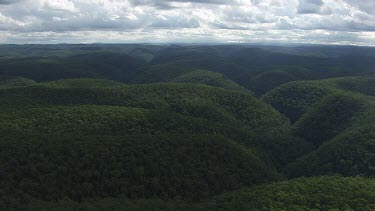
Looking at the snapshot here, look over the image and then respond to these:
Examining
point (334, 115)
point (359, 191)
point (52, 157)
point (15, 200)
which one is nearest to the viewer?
point (15, 200)

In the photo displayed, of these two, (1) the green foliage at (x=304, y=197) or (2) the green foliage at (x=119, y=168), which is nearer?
(1) the green foliage at (x=304, y=197)

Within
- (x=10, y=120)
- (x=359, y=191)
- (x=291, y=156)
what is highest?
(x=10, y=120)

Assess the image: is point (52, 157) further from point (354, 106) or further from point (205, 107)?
point (354, 106)

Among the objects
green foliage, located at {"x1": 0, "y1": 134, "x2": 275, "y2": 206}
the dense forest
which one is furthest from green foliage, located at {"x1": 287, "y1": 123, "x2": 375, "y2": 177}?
green foliage, located at {"x1": 0, "y1": 134, "x2": 275, "y2": 206}

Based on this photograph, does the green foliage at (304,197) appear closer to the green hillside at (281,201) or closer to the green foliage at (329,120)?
the green hillside at (281,201)

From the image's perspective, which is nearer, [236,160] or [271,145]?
[236,160]

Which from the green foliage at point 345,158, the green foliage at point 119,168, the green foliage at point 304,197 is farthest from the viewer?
the green foliage at point 345,158

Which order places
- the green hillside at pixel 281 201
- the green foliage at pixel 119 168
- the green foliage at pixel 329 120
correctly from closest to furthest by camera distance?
the green hillside at pixel 281 201, the green foliage at pixel 119 168, the green foliage at pixel 329 120

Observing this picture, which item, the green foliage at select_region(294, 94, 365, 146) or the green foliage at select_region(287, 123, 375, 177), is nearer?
the green foliage at select_region(287, 123, 375, 177)

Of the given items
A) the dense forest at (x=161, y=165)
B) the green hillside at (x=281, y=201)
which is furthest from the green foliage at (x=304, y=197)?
the dense forest at (x=161, y=165)

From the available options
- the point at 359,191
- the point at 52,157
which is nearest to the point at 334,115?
the point at 359,191

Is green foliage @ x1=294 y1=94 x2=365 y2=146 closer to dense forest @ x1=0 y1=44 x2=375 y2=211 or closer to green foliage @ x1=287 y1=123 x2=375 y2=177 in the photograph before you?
dense forest @ x1=0 y1=44 x2=375 y2=211
